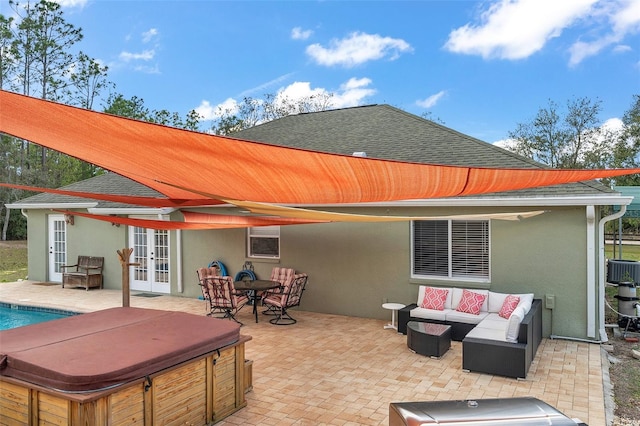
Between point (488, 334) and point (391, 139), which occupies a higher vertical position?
point (391, 139)

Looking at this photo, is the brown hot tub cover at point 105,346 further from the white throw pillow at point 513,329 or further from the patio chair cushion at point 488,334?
the white throw pillow at point 513,329

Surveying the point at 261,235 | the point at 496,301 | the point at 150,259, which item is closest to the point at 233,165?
the point at 496,301

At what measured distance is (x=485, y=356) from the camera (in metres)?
5.89

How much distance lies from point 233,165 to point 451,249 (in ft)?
20.5

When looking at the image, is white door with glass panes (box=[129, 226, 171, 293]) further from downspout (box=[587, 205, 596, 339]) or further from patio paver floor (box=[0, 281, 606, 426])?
downspout (box=[587, 205, 596, 339])

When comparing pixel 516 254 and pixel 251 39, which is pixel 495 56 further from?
pixel 516 254

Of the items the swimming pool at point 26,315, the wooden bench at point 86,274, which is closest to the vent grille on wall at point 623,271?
the swimming pool at point 26,315

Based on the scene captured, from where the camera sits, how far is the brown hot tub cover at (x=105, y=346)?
340cm

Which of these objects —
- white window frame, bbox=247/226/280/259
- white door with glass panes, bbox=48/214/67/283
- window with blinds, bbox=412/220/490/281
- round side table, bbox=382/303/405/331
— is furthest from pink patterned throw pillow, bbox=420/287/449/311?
white door with glass panes, bbox=48/214/67/283

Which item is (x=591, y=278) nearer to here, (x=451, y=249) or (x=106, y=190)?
(x=451, y=249)

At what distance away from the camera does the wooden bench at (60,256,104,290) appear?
12461 mm

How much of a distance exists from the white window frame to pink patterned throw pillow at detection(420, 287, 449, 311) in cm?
380

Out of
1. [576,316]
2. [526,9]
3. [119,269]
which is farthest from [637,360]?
[119,269]

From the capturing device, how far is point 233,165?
318 cm
